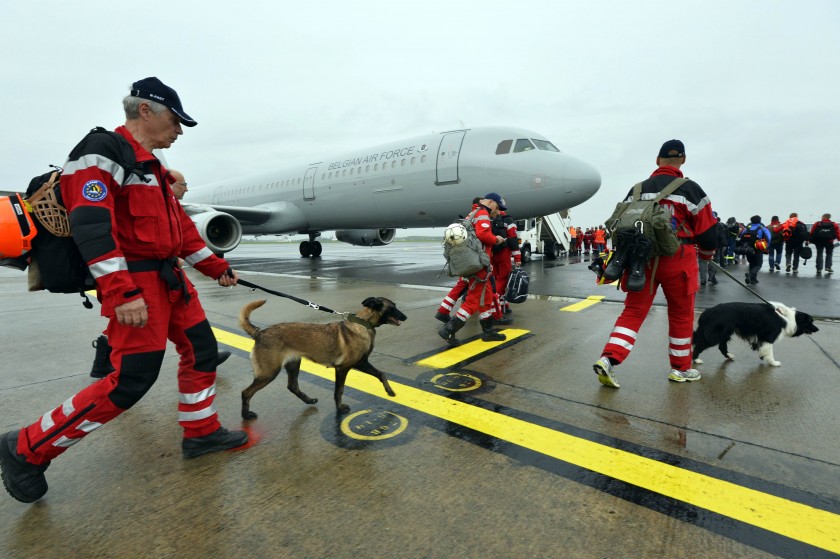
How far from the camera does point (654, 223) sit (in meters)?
3.09

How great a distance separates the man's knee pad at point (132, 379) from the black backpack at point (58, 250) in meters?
0.40

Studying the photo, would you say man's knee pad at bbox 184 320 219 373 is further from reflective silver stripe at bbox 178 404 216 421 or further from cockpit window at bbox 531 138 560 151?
cockpit window at bbox 531 138 560 151

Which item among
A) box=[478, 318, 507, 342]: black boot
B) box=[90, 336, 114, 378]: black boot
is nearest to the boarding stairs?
box=[478, 318, 507, 342]: black boot

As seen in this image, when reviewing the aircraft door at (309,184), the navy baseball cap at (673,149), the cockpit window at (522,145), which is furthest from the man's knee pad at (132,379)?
the aircraft door at (309,184)

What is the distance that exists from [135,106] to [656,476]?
3219mm

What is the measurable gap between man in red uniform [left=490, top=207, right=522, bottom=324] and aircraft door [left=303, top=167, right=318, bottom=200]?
1069 cm

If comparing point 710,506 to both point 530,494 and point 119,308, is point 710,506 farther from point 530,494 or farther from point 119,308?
point 119,308

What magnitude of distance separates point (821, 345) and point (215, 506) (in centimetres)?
557

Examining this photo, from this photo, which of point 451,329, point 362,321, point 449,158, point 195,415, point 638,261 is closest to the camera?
point 195,415

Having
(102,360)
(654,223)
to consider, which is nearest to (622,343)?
(654,223)

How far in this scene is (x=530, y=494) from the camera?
1.89 meters

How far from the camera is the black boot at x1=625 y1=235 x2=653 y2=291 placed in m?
3.12

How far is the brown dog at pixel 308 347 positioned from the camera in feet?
8.79

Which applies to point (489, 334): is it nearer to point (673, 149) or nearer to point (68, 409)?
point (673, 149)
